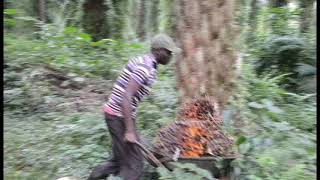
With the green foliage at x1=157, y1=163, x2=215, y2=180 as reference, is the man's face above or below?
above

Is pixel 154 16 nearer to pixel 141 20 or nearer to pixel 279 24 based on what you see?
pixel 141 20

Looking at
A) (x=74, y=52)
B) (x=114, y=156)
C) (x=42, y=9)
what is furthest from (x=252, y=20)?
(x=114, y=156)

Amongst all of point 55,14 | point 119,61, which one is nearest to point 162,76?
point 119,61

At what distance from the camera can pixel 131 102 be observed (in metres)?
4.61

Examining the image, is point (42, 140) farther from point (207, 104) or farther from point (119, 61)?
point (119, 61)

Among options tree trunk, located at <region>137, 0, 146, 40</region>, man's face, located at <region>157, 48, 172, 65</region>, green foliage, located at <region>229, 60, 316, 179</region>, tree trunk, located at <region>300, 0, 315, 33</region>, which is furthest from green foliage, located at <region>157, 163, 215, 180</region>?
tree trunk, located at <region>137, 0, 146, 40</region>

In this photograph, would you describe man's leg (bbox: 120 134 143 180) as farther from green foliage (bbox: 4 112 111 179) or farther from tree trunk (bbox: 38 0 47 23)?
tree trunk (bbox: 38 0 47 23)

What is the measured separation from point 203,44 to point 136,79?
138cm

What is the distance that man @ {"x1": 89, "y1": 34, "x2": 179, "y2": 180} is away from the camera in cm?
459

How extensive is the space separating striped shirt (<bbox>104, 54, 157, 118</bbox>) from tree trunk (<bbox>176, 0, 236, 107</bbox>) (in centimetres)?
100

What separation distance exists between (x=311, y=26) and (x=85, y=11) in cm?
500

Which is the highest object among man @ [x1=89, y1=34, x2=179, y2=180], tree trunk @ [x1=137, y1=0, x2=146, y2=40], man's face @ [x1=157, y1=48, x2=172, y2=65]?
man's face @ [x1=157, y1=48, x2=172, y2=65]

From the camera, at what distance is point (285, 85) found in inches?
352

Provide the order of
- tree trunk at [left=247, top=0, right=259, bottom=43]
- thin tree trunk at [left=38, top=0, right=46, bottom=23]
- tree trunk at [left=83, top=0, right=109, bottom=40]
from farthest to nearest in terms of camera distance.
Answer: thin tree trunk at [left=38, top=0, right=46, bottom=23]
tree trunk at [left=83, top=0, right=109, bottom=40]
tree trunk at [left=247, top=0, right=259, bottom=43]
